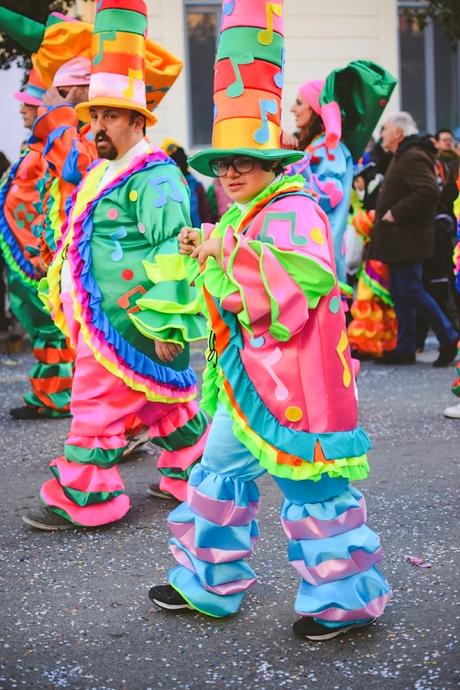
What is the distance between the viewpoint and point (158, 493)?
16.4ft

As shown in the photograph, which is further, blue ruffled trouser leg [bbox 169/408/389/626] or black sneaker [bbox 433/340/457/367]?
black sneaker [bbox 433/340/457/367]

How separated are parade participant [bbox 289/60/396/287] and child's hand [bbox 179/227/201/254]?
3060 millimetres

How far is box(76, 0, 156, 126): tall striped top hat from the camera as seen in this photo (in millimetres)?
4562

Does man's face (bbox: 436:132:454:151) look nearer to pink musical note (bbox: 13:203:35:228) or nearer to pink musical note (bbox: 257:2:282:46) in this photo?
pink musical note (bbox: 13:203:35:228)

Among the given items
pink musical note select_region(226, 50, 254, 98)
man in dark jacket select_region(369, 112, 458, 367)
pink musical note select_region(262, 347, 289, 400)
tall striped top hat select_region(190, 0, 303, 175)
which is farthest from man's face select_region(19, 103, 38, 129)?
pink musical note select_region(262, 347, 289, 400)

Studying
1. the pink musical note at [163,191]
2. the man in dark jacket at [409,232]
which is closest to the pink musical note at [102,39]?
the pink musical note at [163,191]

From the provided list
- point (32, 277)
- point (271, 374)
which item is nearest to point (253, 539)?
point (271, 374)

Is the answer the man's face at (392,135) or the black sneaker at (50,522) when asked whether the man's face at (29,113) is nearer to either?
the man's face at (392,135)

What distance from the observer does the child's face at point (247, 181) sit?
330 centimetres

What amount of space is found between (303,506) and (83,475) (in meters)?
1.37

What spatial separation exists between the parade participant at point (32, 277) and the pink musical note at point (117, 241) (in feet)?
7.62

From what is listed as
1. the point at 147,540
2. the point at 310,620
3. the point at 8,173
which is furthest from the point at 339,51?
the point at 310,620

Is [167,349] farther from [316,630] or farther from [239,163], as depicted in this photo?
[316,630]

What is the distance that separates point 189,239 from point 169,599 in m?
1.16
